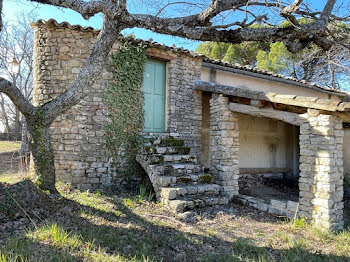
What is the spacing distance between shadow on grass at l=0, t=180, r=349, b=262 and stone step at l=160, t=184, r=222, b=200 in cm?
84

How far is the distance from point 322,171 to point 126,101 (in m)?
Result: 4.61

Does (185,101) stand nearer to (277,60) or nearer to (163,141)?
(163,141)

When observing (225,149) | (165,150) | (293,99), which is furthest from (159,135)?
(293,99)

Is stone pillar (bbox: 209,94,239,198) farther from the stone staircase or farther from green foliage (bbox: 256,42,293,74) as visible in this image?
green foliage (bbox: 256,42,293,74)

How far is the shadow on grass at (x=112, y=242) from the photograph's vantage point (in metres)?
2.99

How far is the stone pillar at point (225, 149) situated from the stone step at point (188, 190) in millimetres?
366

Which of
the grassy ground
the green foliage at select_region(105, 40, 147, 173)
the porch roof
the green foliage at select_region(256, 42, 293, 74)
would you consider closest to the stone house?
the porch roof

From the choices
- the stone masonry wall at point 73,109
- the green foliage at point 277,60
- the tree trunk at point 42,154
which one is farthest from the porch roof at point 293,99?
the green foliage at point 277,60

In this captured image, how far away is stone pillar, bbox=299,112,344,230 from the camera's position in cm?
444

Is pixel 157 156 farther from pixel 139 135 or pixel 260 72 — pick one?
pixel 260 72

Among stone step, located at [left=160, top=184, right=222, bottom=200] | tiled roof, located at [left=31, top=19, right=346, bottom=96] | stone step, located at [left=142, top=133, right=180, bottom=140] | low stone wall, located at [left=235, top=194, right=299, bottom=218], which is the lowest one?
low stone wall, located at [left=235, top=194, right=299, bottom=218]

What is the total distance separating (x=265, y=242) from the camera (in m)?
3.85

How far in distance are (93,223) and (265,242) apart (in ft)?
8.80

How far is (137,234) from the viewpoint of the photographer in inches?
148
